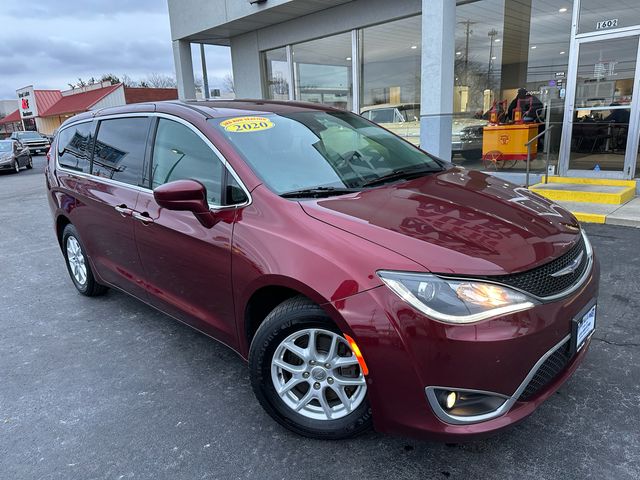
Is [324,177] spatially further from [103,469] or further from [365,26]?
[365,26]

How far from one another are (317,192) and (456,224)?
2.59 feet

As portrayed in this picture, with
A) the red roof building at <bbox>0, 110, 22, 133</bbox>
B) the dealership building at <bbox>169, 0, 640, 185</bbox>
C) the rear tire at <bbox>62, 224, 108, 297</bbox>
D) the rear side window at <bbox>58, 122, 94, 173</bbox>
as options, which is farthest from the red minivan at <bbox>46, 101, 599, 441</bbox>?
the red roof building at <bbox>0, 110, 22, 133</bbox>

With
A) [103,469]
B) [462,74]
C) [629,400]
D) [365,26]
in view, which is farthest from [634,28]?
[103,469]

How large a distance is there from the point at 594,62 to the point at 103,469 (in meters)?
8.97

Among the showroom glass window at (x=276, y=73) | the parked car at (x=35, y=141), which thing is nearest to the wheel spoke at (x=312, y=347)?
the showroom glass window at (x=276, y=73)

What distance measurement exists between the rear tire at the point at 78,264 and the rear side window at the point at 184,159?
1.58m

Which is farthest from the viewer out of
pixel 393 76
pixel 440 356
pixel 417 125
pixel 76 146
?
pixel 393 76

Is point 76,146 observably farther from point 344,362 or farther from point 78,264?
point 344,362

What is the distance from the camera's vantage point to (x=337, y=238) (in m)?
2.18

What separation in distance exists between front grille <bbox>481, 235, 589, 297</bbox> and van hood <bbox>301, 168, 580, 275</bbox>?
0.09 feet

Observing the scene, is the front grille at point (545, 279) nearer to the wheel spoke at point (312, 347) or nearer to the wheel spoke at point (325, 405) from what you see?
the wheel spoke at point (312, 347)

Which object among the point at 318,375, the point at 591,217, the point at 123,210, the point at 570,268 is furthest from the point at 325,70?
the point at 318,375

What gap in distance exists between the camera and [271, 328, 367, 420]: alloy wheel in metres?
2.24

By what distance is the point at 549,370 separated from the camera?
6.89 ft
